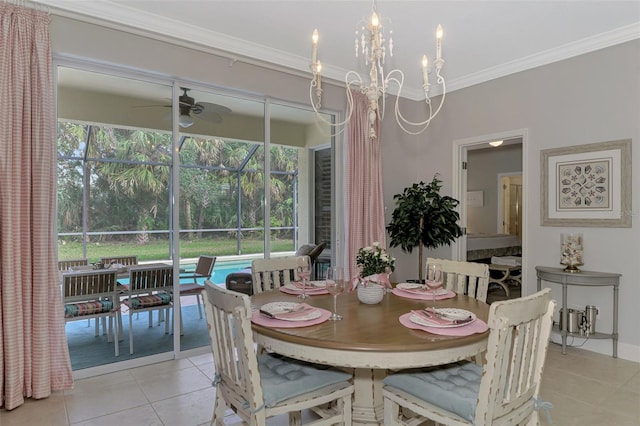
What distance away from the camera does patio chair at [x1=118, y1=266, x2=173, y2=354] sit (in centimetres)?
356

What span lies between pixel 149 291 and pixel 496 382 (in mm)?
3148

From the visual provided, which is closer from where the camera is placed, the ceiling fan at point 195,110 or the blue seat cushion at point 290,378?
the blue seat cushion at point 290,378

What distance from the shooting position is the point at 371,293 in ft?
7.31

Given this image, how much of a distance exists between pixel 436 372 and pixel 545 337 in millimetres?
522

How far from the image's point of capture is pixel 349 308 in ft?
7.13

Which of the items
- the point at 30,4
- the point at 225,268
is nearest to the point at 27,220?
the point at 30,4

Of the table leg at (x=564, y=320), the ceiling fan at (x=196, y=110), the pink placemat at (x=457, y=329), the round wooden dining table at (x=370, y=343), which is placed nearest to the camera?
the round wooden dining table at (x=370, y=343)

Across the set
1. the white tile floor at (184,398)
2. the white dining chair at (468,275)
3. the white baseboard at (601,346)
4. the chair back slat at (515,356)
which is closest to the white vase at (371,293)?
the white dining chair at (468,275)

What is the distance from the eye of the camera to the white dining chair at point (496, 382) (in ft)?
4.81

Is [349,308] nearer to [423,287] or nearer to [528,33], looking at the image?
[423,287]

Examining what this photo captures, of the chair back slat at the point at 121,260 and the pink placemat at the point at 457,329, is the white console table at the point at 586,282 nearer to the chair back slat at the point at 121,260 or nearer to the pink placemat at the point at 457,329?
the pink placemat at the point at 457,329

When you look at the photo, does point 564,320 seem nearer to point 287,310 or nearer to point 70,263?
point 287,310

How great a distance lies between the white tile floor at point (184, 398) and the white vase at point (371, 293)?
3.14 ft

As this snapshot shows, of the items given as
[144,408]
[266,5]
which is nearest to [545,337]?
[144,408]
